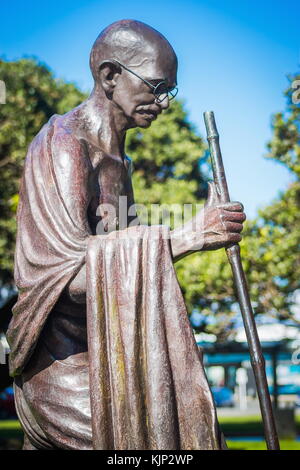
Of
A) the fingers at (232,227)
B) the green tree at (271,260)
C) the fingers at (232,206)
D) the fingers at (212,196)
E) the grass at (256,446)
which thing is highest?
the green tree at (271,260)

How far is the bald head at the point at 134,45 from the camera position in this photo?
387cm

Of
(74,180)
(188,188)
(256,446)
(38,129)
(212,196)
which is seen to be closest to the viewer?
(212,196)

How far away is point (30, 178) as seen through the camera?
12.8 feet

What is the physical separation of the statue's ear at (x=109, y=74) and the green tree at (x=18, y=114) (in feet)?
36.8

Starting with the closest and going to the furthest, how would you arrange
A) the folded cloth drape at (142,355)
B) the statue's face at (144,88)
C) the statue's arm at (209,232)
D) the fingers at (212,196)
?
1. the folded cloth drape at (142,355)
2. the statue's arm at (209,232)
3. the fingers at (212,196)
4. the statue's face at (144,88)

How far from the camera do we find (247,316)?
3.44 m

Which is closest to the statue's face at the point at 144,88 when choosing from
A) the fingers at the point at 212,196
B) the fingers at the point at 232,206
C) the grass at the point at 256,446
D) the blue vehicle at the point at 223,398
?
the fingers at the point at 212,196

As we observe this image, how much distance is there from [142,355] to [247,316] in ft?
1.94

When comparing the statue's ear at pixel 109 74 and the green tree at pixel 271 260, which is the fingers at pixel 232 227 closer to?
the statue's ear at pixel 109 74

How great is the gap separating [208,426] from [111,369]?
1.81ft

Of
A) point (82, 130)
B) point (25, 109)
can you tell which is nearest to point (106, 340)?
point (82, 130)

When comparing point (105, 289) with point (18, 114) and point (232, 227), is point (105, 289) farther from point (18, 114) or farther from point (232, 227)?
point (18, 114)

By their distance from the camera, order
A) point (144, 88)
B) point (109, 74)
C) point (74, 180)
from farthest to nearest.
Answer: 1. point (109, 74)
2. point (144, 88)
3. point (74, 180)

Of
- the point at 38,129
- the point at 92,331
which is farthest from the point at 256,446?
the point at 92,331
